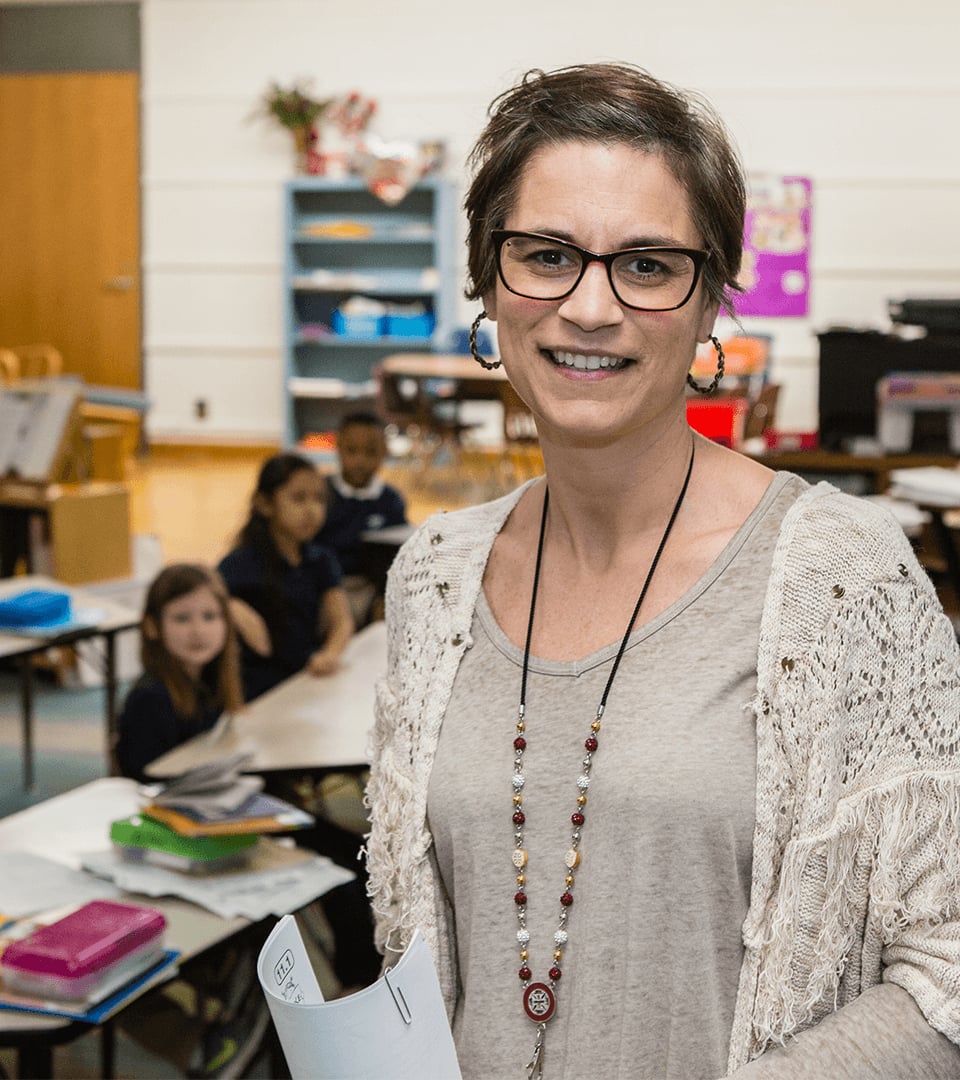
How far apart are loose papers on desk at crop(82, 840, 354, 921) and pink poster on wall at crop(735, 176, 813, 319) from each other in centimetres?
884

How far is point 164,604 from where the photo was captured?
12.0 feet

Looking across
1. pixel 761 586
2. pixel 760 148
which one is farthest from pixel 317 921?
pixel 760 148

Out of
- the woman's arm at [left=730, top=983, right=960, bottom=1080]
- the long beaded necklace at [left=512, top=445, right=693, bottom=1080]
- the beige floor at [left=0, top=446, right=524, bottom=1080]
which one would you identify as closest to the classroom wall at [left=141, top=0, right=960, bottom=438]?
the beige floor at [left=0, top=446, right=524, bottom=1080]


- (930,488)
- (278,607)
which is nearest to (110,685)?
(278,607)

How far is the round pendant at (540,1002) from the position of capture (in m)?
1.10

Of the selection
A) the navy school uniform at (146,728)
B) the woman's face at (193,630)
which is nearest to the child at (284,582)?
the woman's face at (193,630)

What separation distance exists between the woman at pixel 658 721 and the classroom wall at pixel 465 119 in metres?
9.41

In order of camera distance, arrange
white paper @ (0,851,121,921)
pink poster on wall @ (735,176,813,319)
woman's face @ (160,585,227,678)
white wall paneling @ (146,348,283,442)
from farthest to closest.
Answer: white wall paneling @ (146,348,283,442), pink poster on wall @ (735,176,813,319), woman's face @ (160,585,227,678), white paper @ (0,851,121,921)

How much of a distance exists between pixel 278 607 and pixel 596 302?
3.37 metres

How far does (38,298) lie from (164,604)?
9.33 m

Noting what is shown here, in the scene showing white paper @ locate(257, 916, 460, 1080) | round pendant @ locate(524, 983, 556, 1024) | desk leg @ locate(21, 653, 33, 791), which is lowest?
desk leg @ locate(21, 653, 33, 791)

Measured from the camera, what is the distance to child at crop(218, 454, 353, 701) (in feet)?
14.0

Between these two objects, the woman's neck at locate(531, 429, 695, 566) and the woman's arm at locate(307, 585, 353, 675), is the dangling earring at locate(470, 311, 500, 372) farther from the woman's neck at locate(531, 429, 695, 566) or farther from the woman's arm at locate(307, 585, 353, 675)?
the woman's arm at locate(307, 585, 353, 675)

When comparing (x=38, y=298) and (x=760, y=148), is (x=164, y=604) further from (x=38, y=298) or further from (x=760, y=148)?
(x=38, y=298)
